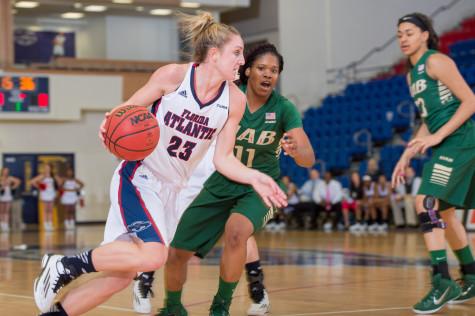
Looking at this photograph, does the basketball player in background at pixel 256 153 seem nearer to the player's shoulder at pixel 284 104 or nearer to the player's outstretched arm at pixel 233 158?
the player's shoulder at pixel 284 104

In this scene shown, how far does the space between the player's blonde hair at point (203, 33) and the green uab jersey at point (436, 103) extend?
5.90 ft

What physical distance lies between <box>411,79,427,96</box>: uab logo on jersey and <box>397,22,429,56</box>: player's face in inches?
8.5

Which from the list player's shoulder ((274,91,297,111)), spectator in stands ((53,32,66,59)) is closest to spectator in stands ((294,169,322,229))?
spectator in stands ((53,32,66,59))

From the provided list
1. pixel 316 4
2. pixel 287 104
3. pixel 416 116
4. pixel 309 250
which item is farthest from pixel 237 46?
pixel 316 4

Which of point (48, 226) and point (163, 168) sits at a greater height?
point (163, 168)

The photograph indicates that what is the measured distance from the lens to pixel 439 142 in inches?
237

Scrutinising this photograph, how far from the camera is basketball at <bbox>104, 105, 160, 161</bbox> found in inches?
179

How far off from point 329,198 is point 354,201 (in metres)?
0.68

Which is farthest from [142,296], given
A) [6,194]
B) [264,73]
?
[6,194]

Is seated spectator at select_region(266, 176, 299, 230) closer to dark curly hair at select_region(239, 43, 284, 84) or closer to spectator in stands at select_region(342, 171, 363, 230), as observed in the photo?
spectator in stands at select_region(342, 171, 363, 230)

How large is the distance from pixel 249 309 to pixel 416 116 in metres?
14.7

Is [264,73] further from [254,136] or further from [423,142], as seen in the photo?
[423,142]

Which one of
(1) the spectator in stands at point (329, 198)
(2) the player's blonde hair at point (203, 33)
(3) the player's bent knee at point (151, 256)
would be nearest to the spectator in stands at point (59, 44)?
(1) the spectator in stands at point (329, 198)

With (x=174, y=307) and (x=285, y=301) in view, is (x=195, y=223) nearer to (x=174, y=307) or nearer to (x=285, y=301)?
(x=174, y=307)
